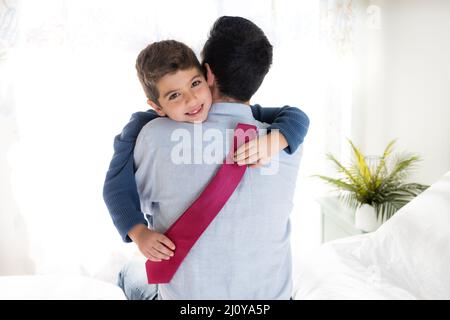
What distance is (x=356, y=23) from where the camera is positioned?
2523mm

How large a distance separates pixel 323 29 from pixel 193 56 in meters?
1.82

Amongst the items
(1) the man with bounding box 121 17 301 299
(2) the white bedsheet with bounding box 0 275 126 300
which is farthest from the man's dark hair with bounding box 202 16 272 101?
(2) the white bedsheet with bounding box 0 275 126 300

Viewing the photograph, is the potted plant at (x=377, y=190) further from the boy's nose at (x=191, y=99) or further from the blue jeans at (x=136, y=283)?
the boy's nose at (x=191, y=99)

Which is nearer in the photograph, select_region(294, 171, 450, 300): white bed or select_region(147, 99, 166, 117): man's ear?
select_region(147, 99, 166, 117): man's ear

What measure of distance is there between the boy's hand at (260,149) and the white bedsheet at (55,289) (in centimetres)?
99

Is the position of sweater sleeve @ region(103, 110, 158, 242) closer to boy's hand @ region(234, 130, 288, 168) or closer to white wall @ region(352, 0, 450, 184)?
boy's hand @ region(234, 130, 288, 168)

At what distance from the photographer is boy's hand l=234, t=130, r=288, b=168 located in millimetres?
802

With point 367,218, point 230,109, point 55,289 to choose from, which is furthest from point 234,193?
point 367,218

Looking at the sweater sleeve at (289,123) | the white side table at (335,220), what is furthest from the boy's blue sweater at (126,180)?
the white side table at (335,220)

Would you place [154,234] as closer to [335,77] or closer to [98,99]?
[98,99]

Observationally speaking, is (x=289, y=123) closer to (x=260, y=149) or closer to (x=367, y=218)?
(x=260, y=149)

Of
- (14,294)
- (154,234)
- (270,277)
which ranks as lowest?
(14,294)

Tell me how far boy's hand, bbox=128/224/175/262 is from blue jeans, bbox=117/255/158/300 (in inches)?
34.2
